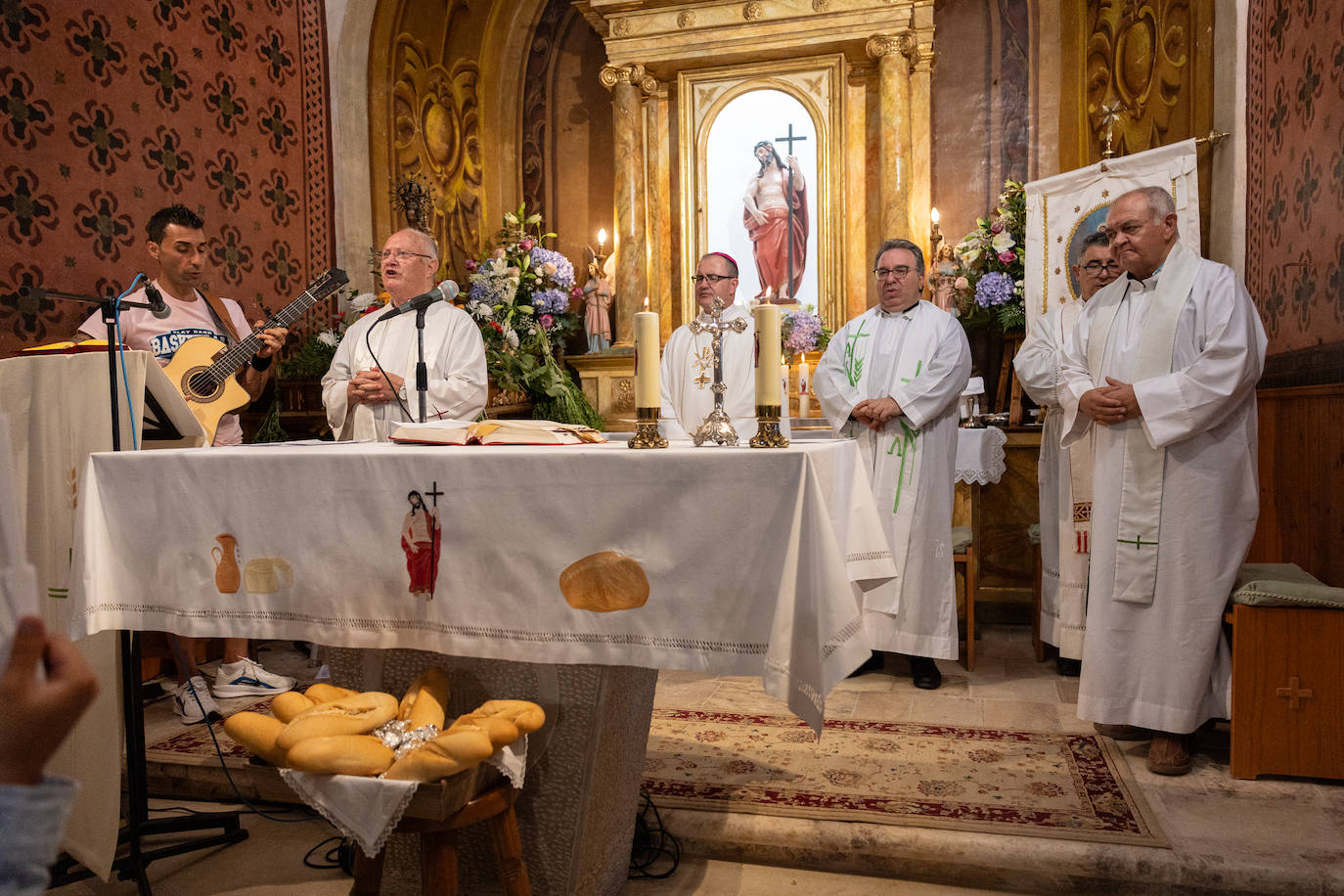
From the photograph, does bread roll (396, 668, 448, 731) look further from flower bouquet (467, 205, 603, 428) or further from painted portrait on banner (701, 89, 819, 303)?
painted portrait on banner (701, 89, 819, 303)

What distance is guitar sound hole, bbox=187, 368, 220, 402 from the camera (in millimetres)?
3621

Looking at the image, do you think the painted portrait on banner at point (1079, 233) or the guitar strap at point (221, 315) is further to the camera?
the painted portrait on banner at point (1079, 233)

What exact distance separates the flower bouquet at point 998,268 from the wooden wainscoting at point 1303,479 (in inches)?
61.4

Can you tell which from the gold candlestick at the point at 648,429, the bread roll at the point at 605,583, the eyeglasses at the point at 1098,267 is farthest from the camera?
the eyeglasses at the point at 1098,267

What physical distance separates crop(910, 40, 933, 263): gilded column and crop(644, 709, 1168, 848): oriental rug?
3.82 metres

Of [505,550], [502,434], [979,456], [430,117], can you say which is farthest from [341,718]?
[430,117]

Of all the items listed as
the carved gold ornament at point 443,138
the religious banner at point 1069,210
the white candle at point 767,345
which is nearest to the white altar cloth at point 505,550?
the white candle at point 767,345

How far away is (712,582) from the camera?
6.40ft

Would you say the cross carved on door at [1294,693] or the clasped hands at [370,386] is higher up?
the clasped hands at [370,386]

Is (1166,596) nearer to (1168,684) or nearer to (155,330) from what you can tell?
A: (1168,684)

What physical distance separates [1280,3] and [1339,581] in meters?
2.61

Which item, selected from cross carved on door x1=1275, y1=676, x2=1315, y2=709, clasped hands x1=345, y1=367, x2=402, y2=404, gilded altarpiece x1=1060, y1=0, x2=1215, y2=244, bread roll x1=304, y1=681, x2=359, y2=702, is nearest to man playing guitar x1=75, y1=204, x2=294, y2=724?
clasped hands x1=345, y1=367, x2=402, y2=404

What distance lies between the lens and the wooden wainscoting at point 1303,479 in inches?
143

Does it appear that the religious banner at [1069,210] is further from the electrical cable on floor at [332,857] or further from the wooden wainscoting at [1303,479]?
the electrical cable on floor at [332,857]
